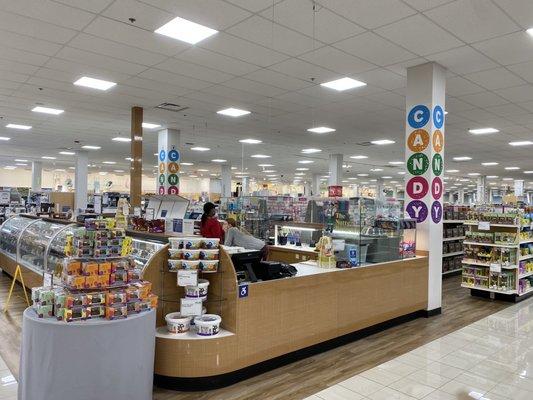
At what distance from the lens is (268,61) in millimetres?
5871

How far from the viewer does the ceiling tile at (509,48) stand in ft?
16.1

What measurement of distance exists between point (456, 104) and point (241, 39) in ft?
16.3

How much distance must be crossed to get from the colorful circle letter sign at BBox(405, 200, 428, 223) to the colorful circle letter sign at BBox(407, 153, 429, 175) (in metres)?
0.44

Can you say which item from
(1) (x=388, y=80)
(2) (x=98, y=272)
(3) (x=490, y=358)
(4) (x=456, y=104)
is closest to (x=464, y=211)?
(4) (x=456, y=104)

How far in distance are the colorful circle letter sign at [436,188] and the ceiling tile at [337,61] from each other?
6.29 ft

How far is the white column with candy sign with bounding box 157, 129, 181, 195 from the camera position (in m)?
11.3

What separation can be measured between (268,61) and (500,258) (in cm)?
509

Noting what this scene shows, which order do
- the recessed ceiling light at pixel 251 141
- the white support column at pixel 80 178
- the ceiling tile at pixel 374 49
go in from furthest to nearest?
1. the white support column at pixel 80 178
2. the recessed ceiling light at pixel 251 141
3. the ceiling tile at pixel 374 49

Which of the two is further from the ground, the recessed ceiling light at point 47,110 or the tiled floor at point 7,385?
the recessed ceiling light at point 47,110

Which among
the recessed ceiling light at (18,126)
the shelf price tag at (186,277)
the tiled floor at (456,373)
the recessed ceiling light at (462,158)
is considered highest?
the recessed ceiling light at (462,158)

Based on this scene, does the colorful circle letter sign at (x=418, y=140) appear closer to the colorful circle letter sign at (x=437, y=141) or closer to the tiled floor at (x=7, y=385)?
the colorful circle letter sign at (x=437, y=141)

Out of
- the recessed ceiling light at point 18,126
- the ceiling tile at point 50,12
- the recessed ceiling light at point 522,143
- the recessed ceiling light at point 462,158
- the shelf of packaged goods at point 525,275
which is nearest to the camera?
the ceiling tile at point 50,12

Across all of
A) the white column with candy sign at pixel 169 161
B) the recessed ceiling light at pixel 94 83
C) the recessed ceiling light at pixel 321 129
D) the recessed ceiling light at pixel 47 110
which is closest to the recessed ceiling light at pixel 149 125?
the white column with candy sign at pixel 169 161

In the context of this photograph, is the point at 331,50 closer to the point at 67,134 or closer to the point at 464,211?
the point at 464,211
